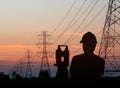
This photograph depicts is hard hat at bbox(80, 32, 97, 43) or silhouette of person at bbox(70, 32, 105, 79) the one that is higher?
hard hat at bbox(80, 32, 97, 43)

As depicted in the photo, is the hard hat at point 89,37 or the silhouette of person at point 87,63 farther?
the hard hat at point 89,37

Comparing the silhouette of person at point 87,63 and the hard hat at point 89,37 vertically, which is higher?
the hard hat at point 89,37

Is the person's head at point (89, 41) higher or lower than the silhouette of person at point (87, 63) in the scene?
higher

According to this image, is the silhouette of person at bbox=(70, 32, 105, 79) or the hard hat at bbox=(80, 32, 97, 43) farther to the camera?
the hard hat at bbox=(80, 32, 97, 43)

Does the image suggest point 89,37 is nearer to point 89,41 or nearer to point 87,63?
point 89,41

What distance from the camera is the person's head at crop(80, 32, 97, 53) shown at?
4.22m

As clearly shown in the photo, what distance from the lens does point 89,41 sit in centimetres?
423

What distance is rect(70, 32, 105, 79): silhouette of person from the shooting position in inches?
150

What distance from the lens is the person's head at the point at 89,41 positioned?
422 centimetres

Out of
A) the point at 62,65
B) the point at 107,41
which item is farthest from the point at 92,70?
the point at 107,41

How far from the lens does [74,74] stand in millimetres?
3949

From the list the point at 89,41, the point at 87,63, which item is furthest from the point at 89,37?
the point at 87,63

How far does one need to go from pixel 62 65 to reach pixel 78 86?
12.2 ft

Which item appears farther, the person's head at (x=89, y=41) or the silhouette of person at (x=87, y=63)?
the person's head at (x=89, y=41)
